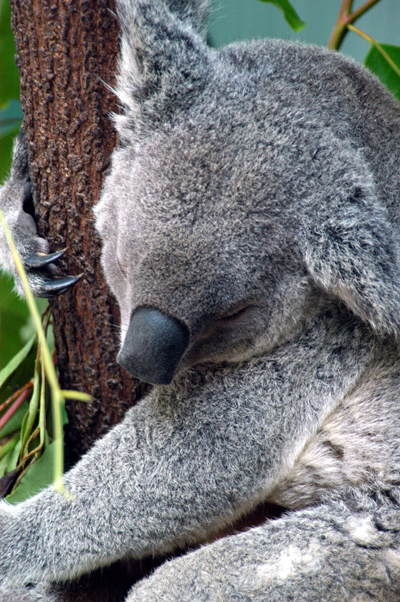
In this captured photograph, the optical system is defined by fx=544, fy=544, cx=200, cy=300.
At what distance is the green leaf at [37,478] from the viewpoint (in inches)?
81.6

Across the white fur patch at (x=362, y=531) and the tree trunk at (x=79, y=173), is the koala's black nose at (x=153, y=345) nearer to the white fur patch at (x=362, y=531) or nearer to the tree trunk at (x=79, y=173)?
the tree trunk at (x=79, y=173)

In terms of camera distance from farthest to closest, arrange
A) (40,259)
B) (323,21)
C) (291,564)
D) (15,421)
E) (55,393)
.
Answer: (323,21), (15,421), (40,259), (291,564), (55,393)

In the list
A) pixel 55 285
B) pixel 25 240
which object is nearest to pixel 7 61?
pixel 25 240

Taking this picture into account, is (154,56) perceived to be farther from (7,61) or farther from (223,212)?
(7,61)

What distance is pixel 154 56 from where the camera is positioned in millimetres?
1677

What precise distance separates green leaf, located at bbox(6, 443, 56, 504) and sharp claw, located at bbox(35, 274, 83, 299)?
63 cm

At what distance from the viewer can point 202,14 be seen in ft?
6.09

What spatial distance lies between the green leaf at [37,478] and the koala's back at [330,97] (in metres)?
1.53

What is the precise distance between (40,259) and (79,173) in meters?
0.35

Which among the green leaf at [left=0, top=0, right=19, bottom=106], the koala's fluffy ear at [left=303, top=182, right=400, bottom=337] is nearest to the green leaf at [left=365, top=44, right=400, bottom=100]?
the koala's fluffy ear at [left=303, top=182, right=400, bottom=337]

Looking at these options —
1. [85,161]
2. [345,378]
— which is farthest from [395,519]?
[85,161]

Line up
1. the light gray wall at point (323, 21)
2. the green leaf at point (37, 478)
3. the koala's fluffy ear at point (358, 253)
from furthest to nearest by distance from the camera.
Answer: the light gray wall at point (323, 21)
the green leaf at point (37, 478)
the koala's fluffy ear at point (358, 253)

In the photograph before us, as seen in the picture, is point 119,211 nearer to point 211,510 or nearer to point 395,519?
point 211,510

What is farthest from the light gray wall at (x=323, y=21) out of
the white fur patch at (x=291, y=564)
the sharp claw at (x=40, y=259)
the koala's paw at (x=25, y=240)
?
the white fur patch at (x=291, y=564)
